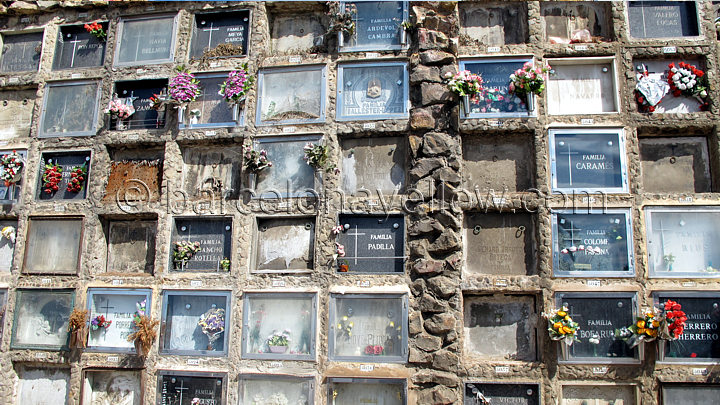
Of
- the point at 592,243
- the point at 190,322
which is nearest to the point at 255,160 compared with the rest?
the point at 190,322

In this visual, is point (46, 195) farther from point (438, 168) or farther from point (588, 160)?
point (588, 160)

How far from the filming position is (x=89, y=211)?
7.16 meters

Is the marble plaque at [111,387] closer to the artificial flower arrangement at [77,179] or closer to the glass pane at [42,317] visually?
the glass pane at [42,317]

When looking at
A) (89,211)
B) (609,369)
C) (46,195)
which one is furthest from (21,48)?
(609,369)

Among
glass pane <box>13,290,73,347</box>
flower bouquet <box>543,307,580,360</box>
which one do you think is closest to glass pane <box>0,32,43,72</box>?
glass pane <box>13,290,73,347</box>

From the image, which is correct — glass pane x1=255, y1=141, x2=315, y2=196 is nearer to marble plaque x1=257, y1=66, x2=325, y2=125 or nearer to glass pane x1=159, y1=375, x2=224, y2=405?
marble plaque x1=257, y1=66, x2=325, y2=125

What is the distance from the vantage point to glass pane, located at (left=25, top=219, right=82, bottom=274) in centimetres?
717

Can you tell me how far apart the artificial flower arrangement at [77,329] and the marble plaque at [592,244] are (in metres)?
5.93

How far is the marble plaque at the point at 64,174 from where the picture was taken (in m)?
7.32

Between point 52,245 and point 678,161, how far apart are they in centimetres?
830

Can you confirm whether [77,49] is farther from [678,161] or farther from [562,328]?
[678,161]

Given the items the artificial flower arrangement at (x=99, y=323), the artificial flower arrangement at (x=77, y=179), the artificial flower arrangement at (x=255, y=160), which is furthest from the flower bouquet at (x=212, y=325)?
the artificial flower arrangement at (x=77, y=179)

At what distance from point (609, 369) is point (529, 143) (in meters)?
2.84

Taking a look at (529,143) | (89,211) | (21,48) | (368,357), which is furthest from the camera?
(21,48)
